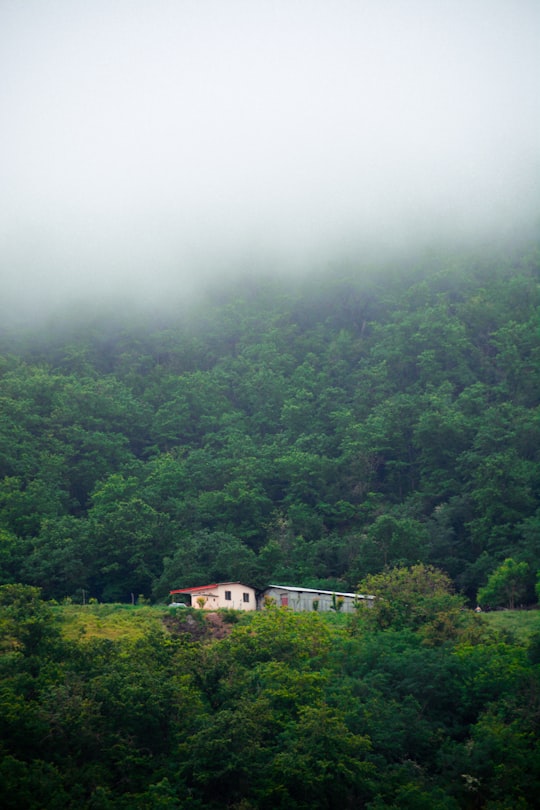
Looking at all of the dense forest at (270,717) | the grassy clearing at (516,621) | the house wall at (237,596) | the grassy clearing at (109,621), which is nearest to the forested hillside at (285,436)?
the house wall at (237,596)

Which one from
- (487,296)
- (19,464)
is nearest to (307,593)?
(19,464)

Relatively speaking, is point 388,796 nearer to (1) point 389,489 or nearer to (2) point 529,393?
(1) point 389,489

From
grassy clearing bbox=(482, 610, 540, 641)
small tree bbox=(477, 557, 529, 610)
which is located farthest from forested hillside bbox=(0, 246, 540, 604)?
grassy clearing bbox=(482, 610, 540, 641)

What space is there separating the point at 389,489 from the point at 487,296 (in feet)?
93.3

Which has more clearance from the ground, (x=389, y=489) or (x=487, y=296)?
(x=487, y=296)

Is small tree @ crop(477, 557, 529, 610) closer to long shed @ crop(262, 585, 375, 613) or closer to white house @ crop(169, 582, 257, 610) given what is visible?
long shed @ crop(262, 585, 375, 613)

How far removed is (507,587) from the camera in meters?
49.1

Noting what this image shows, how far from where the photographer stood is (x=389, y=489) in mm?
Answer: 69312

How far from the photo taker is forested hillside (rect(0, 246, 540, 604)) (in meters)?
54.6

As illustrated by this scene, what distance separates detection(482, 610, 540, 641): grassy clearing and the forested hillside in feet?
13.6

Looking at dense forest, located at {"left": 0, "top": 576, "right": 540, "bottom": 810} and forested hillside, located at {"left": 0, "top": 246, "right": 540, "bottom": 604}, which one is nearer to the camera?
dense forest, located at {"left": 0, "top": 576, "right": 540, "bottom": 810}

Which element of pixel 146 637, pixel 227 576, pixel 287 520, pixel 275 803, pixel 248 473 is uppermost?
pixel 248 473

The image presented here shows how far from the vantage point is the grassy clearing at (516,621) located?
40.6 m

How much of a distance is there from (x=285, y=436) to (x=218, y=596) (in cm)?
2783
